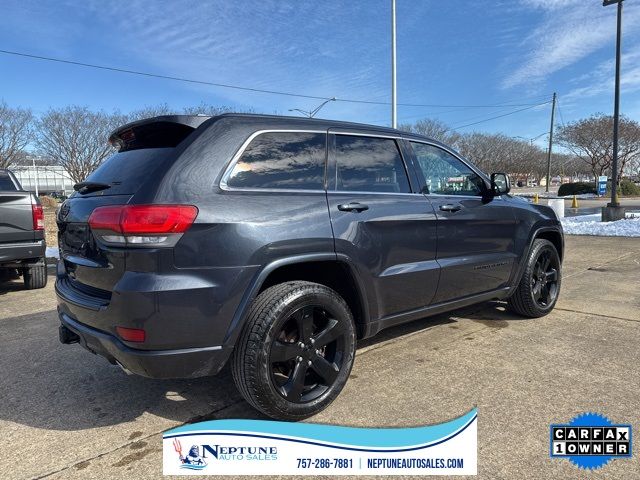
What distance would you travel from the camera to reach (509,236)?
430 centimetres

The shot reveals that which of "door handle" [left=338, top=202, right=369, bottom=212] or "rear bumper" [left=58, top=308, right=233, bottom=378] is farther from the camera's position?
"door handle" [left=338, top=202, right=369, bottom=212]

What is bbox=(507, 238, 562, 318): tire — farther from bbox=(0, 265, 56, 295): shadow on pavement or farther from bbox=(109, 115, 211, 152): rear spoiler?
bbox=(0, 265, 56, 295): shadow on pavement

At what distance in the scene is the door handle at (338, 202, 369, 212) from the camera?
9.79ft

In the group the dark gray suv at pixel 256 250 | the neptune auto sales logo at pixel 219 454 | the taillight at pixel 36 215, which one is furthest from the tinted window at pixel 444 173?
the taillight at pixel 36 215

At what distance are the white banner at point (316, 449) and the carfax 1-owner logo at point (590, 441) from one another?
0.45 metres

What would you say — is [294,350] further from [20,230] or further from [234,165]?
[20,230]

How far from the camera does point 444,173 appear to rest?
394 centimetres

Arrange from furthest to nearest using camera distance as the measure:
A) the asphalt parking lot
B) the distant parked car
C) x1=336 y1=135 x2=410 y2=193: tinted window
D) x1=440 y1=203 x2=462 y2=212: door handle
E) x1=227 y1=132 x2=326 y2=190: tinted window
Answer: the distant parked car, x1=440 y1=203 x2=462 y2=212: door handle, x1=336 y1=135 x2=410 y2=193: tinted window, x1=227 y1=132 x2=326 y2=190: tinted window, the asphalt parking lot

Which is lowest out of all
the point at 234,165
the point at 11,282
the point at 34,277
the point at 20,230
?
the point at 11,282

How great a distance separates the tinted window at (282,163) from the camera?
2720 millimetres

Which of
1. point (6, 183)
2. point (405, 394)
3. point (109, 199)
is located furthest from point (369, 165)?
point (6, 183)

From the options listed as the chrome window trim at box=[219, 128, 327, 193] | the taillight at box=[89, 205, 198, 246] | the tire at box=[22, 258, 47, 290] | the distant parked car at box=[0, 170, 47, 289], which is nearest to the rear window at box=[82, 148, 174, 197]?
the taillight at box=[89, 205, 198, 246]

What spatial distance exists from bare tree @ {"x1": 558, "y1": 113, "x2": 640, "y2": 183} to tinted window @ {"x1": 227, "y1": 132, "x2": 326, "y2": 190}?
41.5m

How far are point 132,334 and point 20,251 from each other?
15.4 ft
